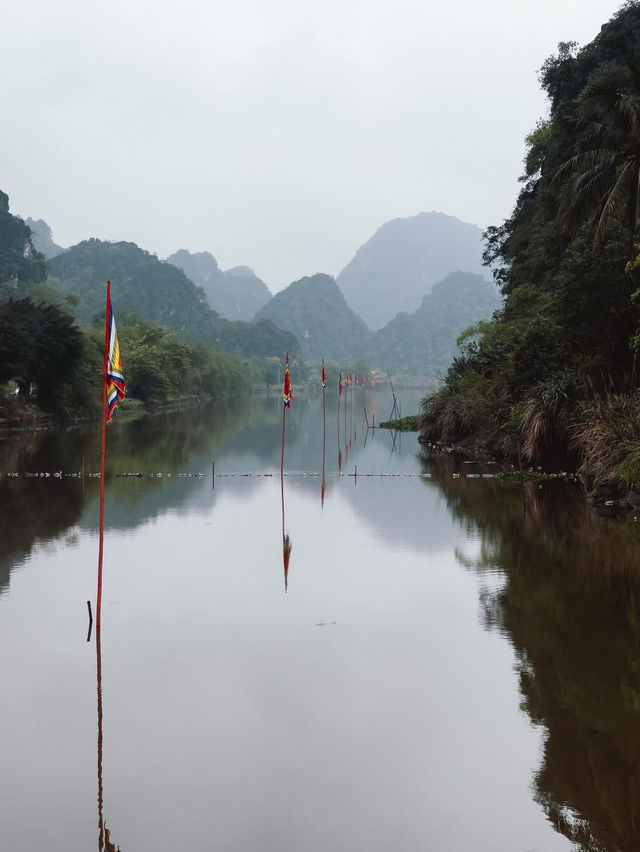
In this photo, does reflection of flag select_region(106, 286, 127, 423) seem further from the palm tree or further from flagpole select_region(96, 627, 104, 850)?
the palm tree

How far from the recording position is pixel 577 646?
32.0 ft

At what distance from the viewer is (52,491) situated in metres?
22.0

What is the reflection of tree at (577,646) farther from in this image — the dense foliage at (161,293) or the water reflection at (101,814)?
the dense foliage at (161,293)

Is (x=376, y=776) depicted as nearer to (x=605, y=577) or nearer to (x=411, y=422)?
(x=605, y=577)

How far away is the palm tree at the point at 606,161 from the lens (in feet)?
79.0

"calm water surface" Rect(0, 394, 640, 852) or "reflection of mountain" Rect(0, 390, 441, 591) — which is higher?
"reflection of mountain" Rect(0, 390, 441, 591)

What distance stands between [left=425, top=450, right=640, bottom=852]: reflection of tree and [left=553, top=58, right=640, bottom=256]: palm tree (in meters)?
9.47

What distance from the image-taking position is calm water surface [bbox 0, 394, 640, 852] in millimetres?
6043

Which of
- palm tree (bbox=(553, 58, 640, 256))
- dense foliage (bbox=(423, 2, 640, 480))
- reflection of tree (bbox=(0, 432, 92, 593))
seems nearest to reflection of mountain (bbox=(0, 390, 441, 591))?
reflection of tree (bbox=(0, 432, 92, 593))

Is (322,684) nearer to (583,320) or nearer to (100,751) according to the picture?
(100,751)

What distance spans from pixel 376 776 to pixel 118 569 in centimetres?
750

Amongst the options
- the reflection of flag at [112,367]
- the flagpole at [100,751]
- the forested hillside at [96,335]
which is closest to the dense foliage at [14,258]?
the forested hillside at [96,335]

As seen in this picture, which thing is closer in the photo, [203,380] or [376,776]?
[376,776]

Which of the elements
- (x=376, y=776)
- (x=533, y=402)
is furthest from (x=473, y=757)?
(x=533, y=402)
